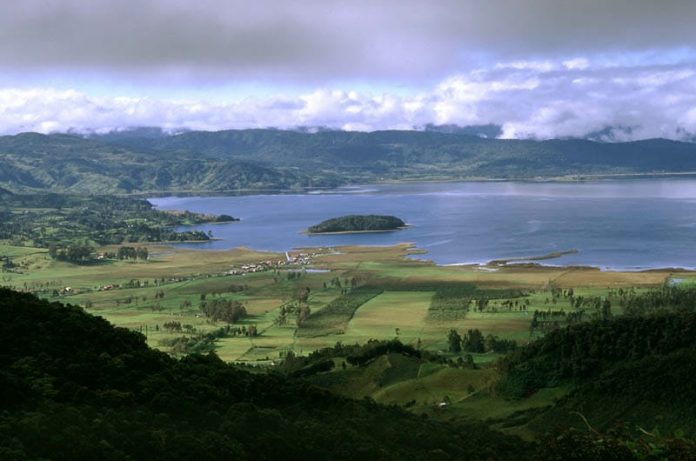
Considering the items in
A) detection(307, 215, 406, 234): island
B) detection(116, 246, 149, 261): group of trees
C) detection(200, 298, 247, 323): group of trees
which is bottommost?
detection(200, 298, 247, 323): group of trees

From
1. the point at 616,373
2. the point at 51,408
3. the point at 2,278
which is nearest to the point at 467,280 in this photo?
the point at 616,373

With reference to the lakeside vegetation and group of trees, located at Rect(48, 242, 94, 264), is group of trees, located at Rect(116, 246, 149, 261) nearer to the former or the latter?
the lakeside vegetation

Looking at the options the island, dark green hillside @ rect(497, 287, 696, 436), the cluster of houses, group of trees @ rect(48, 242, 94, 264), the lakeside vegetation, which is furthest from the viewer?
the island

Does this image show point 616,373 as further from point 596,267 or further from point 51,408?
point 596,267

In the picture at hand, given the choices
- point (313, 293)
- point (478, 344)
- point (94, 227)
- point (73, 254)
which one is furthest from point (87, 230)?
point (478, 344)

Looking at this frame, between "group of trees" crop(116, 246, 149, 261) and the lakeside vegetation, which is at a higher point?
the lakeside vegetation

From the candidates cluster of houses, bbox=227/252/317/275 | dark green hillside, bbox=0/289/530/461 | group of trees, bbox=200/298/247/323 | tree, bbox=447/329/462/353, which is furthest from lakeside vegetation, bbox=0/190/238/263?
dark green hillside, bbox=0/289/530/461
